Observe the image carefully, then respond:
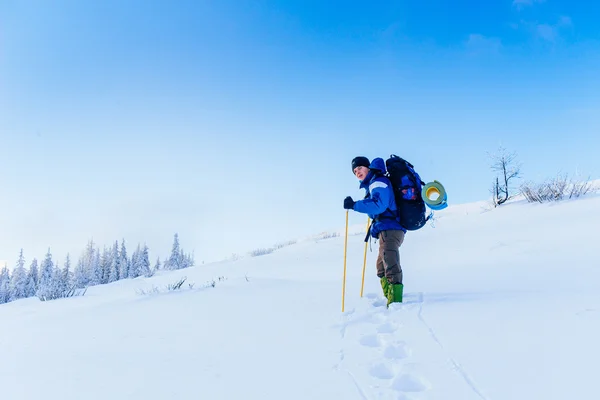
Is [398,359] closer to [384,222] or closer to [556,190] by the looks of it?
[384,222]

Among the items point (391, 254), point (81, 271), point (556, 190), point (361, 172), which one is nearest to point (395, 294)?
point (391, 254)

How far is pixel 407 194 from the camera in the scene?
430cm

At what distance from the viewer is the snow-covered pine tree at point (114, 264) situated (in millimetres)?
42659

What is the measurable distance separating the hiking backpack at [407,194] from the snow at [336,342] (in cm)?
96

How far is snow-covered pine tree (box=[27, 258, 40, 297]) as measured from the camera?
1635 inches

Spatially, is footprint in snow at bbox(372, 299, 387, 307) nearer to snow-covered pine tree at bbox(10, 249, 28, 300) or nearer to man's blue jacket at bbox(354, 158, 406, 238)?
man's blue jacket at bbox(354, 158, 406, 238)

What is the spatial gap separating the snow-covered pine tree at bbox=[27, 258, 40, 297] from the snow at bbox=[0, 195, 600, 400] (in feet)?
160

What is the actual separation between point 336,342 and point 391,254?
1671 mm

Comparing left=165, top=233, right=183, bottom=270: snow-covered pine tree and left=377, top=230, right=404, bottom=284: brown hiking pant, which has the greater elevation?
left=377, top=230, right=404, bottom=284: brown hiking pant

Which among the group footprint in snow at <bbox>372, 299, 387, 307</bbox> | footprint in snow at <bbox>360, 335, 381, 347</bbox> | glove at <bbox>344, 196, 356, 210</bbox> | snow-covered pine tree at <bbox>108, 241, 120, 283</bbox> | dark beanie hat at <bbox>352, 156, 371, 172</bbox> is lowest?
snow-covered pine tree at <bbox>108, 241, 120, 283</bbox>

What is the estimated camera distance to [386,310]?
386cm

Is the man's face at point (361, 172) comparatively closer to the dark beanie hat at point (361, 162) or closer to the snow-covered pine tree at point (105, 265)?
the dark beanie hat at point (361, 162)

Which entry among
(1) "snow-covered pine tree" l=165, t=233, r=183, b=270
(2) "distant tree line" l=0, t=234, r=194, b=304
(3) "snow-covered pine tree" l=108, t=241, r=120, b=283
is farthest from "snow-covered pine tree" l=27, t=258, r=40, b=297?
(1) "snow-covered pine tree" l=165, t=233, r=183, b=270

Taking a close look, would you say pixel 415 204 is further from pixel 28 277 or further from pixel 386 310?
pixel 28 277
